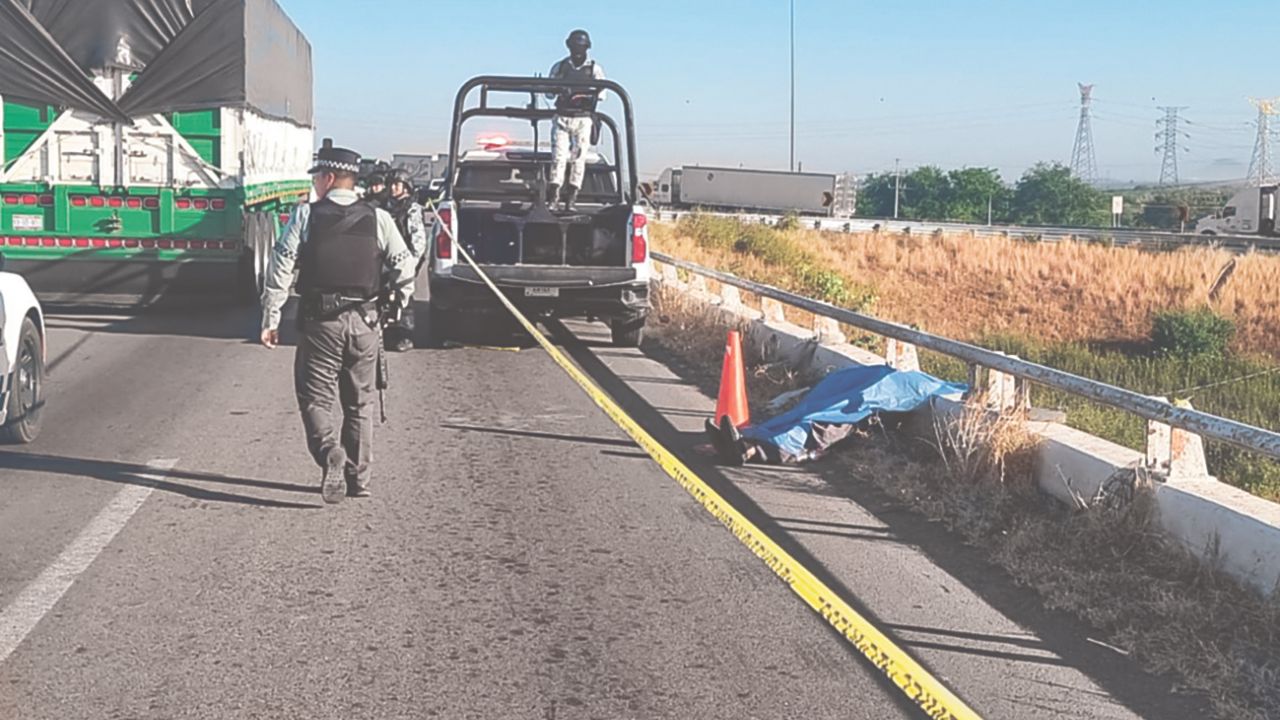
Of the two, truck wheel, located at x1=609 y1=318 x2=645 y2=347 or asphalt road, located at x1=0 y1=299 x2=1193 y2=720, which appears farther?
truck wheel, located at x1=609 y1=318 x2=645 y2=347

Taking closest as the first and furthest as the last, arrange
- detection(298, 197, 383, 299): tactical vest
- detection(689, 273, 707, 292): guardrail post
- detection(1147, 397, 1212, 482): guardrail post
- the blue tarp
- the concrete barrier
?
the concrete barrier → detection(1147, 397, 1212, 482): guardrail post → detection(298, 197, 383, 299): tactical vest → the blue tarp → detection(689, 273, 707, 292): guardrail post

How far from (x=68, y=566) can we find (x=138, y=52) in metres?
10.6

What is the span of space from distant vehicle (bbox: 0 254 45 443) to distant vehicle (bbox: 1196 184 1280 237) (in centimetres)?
5843

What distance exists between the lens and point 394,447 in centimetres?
905

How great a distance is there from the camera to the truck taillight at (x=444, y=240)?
13164mm

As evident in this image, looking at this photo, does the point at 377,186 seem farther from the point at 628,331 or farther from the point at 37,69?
the point at 37,69

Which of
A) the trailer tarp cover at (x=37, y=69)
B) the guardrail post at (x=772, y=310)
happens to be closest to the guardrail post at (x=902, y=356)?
the guardrail post at (x=772, y=310)

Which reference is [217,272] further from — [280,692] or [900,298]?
[900,298]

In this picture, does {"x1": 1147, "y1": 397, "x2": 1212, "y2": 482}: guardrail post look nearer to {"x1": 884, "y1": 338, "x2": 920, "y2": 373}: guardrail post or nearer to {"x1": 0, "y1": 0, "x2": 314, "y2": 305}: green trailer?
{"x1": 884, "y1": 338, "x2": 920, "y2": 373}: guardrail post

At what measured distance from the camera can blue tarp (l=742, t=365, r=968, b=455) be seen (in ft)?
28.5

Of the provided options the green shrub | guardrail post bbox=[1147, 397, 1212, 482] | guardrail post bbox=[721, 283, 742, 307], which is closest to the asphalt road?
guardrail post bbox=[1147, 397, 1212, 482]

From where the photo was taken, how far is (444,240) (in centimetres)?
1319

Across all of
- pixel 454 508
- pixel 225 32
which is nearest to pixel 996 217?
pixel 225 32

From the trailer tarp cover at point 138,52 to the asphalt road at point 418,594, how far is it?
6.50 meters
